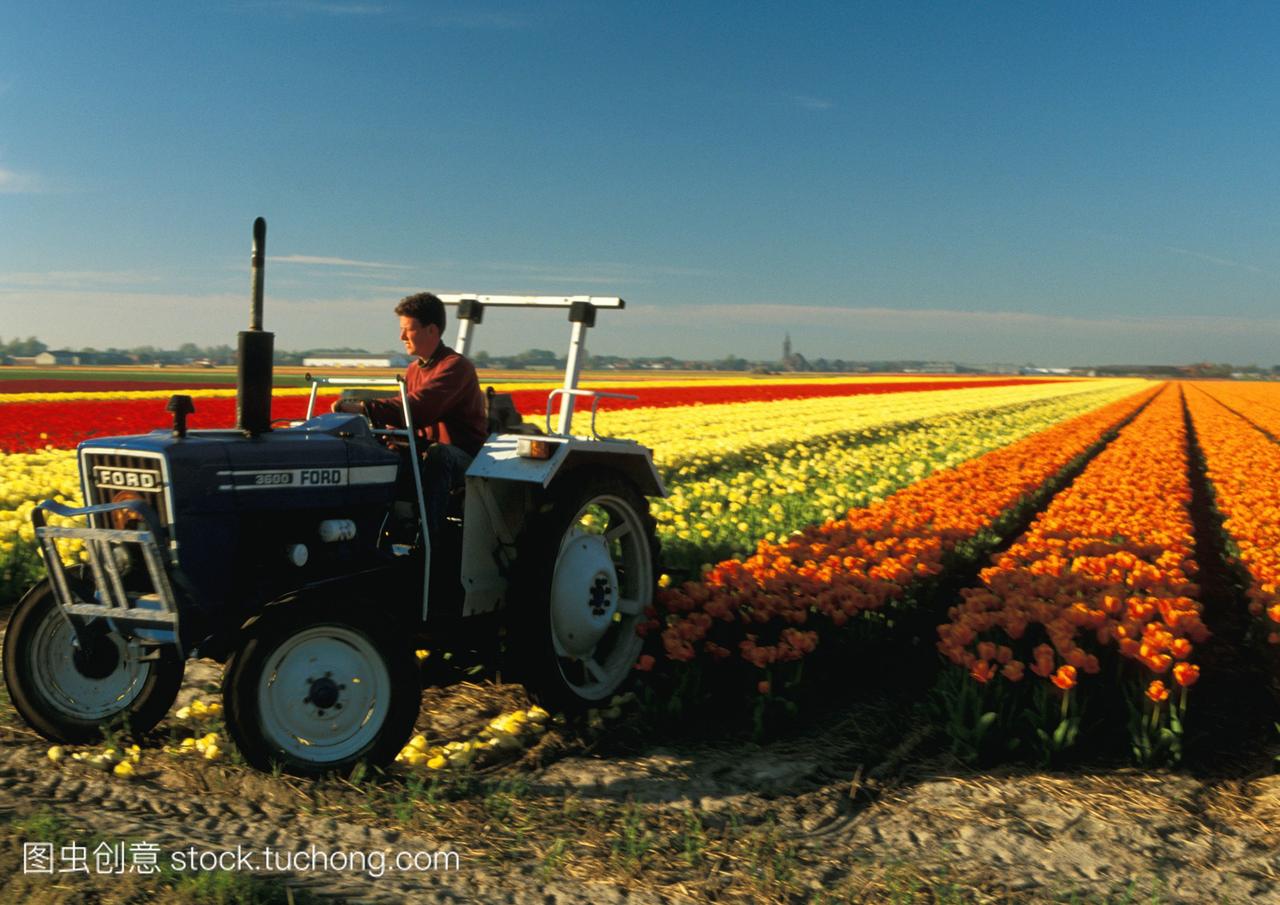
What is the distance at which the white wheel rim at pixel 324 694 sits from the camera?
12.4ft

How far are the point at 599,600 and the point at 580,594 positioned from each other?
0.19 m

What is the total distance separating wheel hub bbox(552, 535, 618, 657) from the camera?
490 centimetres

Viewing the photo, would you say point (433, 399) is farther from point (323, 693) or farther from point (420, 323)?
point (323, 693)

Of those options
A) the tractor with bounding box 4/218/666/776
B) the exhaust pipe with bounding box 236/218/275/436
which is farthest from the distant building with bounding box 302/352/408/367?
the exhaust pipe with bounding box 236/218/275/436

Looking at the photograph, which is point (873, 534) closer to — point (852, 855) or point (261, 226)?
point (852, 855)

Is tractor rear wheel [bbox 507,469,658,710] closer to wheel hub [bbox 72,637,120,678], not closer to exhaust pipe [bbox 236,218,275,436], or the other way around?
exhaust pipe [bbox 236,218,275,436]

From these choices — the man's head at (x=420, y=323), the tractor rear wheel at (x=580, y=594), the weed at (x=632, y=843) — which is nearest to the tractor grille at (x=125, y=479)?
the man's head at (x=420, y=323)

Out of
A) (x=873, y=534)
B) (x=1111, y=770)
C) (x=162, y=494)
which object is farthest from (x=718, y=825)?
(x=873, y=534)

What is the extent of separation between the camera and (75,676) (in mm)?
4348

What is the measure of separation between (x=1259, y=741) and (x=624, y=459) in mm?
3345

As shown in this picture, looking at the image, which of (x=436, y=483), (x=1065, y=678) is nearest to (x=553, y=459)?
(x=436, y=483)

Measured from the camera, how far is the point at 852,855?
3.66 meters

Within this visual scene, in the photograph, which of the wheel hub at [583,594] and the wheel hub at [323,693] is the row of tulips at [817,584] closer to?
the wheel hub at [583,594]

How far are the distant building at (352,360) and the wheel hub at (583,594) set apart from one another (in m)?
1.20
